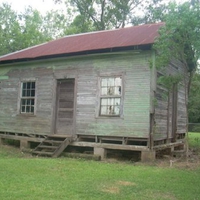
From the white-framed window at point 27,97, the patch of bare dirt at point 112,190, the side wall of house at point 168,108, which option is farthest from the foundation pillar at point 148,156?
the white-framed window at point 27,97

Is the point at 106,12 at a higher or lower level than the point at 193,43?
higher

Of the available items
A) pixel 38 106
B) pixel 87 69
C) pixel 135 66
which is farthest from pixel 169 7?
pixel 38 106

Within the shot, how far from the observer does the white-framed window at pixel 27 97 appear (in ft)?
42.1

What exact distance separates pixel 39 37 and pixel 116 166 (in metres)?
29.3

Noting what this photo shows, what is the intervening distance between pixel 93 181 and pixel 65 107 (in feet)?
18.9

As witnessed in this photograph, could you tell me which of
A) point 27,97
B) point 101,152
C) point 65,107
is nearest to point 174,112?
point 101,152

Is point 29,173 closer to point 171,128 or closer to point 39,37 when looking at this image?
point 171,128

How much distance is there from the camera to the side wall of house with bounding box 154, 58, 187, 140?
1059 centimetres

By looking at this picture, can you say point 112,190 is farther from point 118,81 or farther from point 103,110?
point 118,81

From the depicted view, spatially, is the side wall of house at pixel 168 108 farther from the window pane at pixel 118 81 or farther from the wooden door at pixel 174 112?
the window pane at pixel 118 81

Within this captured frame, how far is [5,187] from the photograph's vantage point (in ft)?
19.0

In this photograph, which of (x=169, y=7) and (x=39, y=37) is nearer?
(x=169, y=7)

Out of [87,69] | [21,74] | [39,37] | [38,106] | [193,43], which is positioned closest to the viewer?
[193,43]

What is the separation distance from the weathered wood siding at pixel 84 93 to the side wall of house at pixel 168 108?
686 mm
